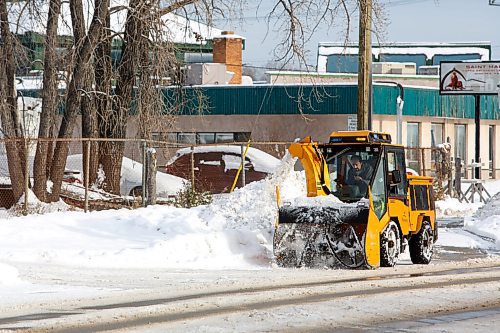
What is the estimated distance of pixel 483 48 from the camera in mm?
72375

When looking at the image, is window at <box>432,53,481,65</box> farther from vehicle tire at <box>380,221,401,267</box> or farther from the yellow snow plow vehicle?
vehicle tire at <box>380,221,401,267</box>

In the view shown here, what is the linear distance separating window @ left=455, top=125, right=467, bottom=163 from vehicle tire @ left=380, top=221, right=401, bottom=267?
35149 millimetres

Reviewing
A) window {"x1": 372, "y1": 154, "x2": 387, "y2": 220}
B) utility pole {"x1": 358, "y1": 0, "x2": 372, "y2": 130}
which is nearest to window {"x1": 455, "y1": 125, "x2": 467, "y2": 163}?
utility pole {"x1": 358, "y1": 0, "x2": 372, "y2": 130}

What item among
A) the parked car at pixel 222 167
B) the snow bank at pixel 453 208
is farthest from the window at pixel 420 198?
the snow bank at pixel 453 208

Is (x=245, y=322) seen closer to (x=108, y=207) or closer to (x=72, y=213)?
(x=72, y=213)

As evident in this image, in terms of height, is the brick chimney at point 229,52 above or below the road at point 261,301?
above

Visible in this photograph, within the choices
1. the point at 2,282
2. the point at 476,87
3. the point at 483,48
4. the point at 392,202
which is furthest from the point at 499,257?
the point at 483,48

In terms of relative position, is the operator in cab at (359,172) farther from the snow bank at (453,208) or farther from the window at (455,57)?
the window at (455,57)

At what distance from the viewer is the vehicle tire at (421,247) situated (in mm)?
19266

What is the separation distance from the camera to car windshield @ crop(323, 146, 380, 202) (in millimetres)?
18062

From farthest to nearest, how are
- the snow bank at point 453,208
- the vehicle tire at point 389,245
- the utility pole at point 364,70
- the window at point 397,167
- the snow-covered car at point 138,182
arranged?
the snow bank at point 453,208, the snow-covered car at point 138,182, the utility pole at point 364,70, the window at point 397,167, the vehicle tire at point 389,245

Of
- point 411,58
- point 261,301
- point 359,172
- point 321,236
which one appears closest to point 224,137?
point 359,172

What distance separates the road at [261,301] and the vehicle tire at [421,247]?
1520mm

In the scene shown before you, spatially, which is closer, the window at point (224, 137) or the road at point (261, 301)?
the road at point (261, 301)
